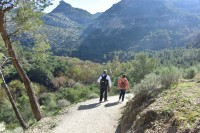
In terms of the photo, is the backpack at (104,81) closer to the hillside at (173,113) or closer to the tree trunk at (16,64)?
the tree trunk at (16,64)

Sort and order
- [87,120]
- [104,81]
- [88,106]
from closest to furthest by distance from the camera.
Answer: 1. [87,120]
2. [88,106]
3. [104,81]

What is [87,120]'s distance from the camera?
12.7 meters

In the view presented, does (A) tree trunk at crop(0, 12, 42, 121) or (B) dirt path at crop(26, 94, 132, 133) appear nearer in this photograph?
(B) dirt path at crop(26, 94, 132, 133)

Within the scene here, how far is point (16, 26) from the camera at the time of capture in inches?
567

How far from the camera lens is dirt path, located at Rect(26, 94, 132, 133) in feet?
38.0

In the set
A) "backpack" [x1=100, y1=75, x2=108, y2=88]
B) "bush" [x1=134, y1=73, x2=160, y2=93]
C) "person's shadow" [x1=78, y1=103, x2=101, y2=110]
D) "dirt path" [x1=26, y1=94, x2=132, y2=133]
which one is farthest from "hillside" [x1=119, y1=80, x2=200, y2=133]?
"backpack" [x1=100, y1=75, x2=108, y2=88]

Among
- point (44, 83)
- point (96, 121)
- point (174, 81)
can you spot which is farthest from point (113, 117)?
point (44, 83)

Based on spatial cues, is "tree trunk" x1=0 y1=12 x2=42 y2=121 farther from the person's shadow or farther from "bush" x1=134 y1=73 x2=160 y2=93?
"bush" x1=134 y1=73 x2=160 y2=93

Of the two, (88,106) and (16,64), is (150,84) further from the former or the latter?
(16,64)

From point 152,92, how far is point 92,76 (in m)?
75.6

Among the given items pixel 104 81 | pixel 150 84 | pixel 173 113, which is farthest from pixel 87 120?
pixel 173 113

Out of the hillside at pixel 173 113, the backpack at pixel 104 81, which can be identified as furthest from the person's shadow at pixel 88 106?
the hillside at pixel 173 113

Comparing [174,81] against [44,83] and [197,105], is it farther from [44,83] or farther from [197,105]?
[44,83]

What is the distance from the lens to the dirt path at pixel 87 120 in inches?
456
